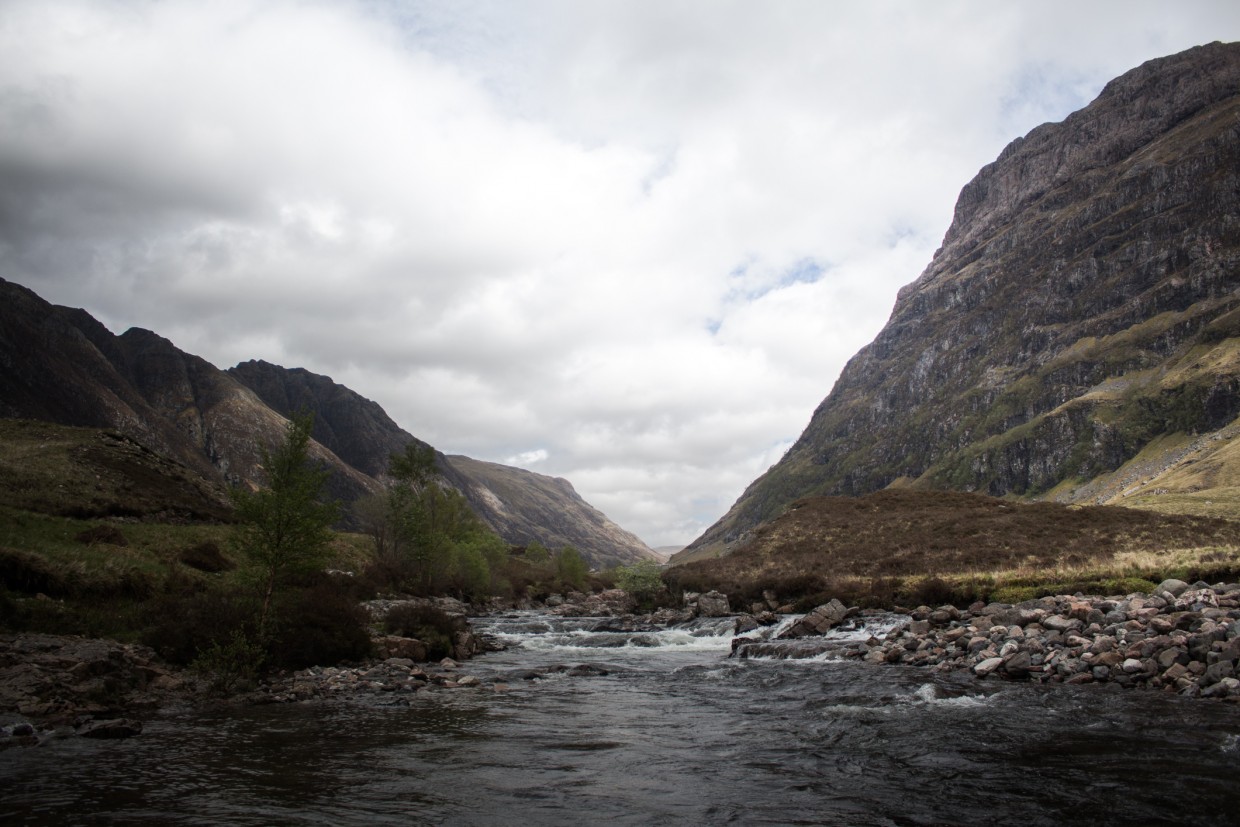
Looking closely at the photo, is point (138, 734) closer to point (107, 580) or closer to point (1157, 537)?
point (107, 580)

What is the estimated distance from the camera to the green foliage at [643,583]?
63819mm

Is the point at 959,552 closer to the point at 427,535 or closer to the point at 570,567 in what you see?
the point at 427,535

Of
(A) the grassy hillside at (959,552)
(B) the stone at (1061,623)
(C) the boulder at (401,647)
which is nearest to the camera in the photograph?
(B) the stone at (1061,623)

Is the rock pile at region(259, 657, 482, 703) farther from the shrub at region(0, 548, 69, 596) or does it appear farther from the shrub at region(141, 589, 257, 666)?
the shrub at region(0, 548, 69, 596)

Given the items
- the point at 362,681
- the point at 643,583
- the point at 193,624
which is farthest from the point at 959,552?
the point at 193,624

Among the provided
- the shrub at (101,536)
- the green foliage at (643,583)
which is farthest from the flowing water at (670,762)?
the green foliage at (643,583)

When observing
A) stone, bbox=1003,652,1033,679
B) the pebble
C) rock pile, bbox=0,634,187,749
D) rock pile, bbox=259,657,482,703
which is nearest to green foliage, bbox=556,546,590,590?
the pebble

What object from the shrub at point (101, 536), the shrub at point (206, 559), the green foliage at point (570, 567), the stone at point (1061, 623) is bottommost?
the green foliage at point (570, 567)

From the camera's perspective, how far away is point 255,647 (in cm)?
2292

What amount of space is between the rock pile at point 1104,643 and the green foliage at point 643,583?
34123 millimetres

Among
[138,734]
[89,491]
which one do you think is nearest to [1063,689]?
[138,734]

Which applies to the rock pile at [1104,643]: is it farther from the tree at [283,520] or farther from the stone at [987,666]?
the tree at [283,520]

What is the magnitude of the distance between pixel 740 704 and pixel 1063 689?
10.5 metres

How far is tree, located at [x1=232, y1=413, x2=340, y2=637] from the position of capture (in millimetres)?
25109
